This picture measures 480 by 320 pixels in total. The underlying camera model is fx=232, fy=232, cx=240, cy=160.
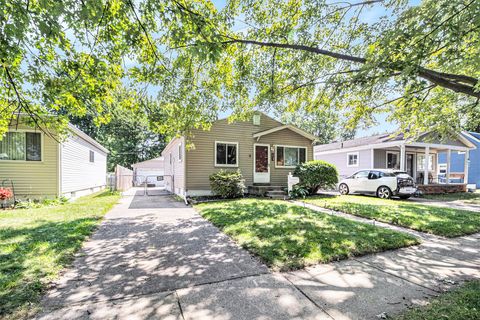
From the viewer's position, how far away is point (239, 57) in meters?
7.19

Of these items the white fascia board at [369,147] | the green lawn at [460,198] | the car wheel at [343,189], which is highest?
the white fascia board at [369,147]

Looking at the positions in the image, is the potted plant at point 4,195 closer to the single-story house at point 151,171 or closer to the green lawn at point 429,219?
the green lawn at point 429,219

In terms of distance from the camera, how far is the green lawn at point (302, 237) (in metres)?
3.75

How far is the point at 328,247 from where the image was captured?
4.12 meters

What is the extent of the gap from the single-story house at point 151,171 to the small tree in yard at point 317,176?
69.4 feet

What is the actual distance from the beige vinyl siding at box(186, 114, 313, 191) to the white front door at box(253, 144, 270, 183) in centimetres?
20

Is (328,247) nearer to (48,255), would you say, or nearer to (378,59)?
(378,59)

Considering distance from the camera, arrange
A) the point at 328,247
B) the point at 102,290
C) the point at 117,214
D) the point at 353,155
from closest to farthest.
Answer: the point at 102,290, the point at 328,247, the point at 117,214, the point at 353,155

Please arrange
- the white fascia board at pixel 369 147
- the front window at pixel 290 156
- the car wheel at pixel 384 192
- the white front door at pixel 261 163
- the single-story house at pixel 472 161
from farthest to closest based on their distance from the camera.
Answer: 1. the single-story house at pixel 472 161
2. the white fascia board at pixel 369 147
3. the front window at pixel 290 156
4. the white front door at pixel 261 163
5. the car wheel at pixel 384 192

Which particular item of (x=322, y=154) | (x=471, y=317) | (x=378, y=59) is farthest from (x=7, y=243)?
(x=322, y=154)

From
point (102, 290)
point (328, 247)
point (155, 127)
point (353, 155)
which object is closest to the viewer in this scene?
point (102, 290)

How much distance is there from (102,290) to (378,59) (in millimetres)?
5130

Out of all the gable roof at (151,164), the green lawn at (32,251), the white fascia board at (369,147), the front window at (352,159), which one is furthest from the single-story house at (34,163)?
the gable roof at (151,164)

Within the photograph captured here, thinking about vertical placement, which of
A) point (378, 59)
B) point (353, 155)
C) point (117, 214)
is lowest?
point (117, 214)
